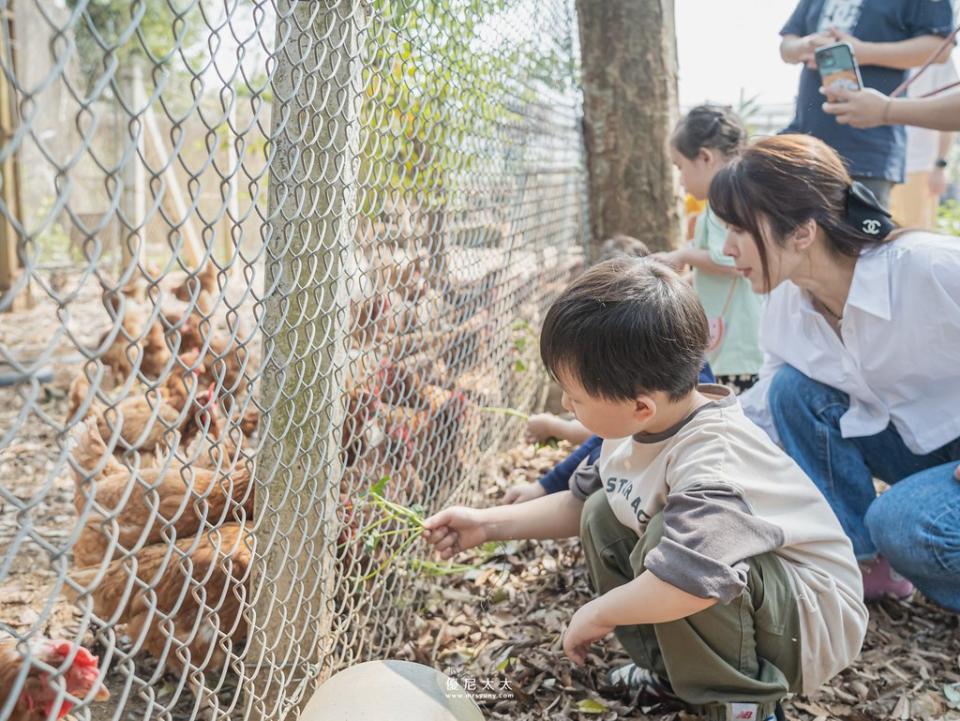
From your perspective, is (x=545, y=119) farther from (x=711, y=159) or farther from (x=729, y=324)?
(x=729, y=324)

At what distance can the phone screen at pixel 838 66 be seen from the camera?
9.86 ft

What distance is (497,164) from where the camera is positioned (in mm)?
3631

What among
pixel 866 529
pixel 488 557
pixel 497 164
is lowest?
pixel 488 557

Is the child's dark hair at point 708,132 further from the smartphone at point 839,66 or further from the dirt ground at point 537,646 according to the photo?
the dirt ground at point 537,646

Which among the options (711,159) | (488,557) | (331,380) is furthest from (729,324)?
(331,380)

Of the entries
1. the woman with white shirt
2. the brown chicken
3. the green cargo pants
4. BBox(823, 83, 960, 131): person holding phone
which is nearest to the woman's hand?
BBox(823, 83, 960, 131): person holding phone

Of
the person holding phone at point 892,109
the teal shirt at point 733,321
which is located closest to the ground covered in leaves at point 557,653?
the teal shirt at point 733,321

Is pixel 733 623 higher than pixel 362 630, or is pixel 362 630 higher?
pixel 733 623

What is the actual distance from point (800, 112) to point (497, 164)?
130cm

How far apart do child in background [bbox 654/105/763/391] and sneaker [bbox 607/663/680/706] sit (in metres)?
1.85

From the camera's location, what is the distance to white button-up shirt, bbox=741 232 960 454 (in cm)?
231

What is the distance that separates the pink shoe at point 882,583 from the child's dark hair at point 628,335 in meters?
1.29

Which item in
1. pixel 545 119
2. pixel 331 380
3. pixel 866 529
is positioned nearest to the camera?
pixel 331 380

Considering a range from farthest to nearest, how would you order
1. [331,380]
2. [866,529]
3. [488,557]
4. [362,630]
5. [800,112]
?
[800,112], [488,557], [866,529], [362,630], [331,380]
